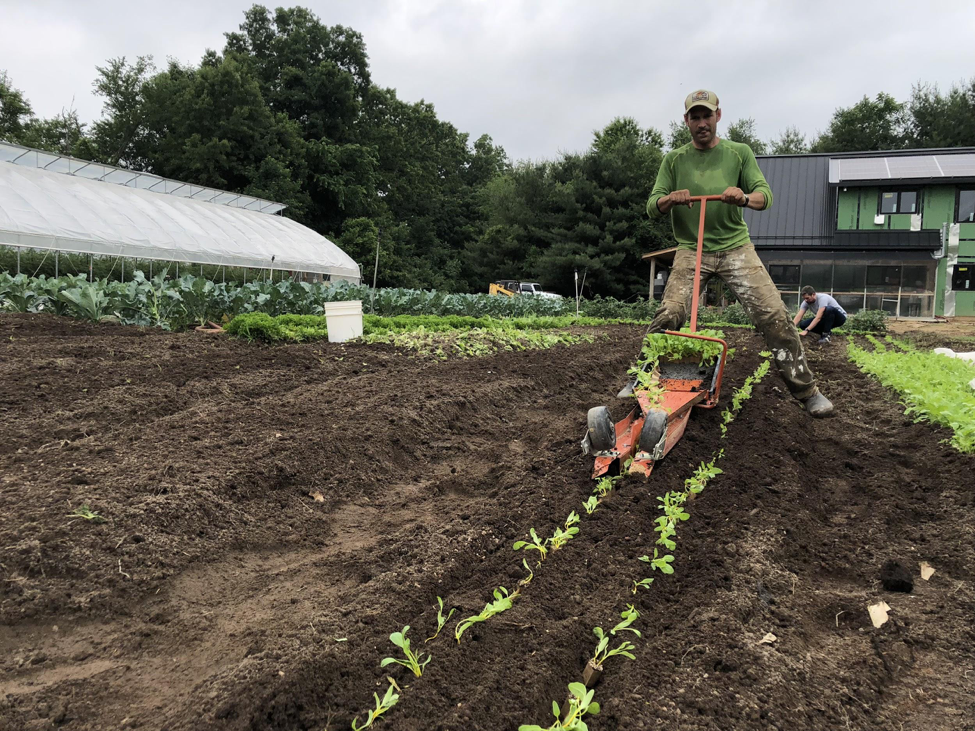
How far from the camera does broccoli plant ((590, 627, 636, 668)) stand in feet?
6.10

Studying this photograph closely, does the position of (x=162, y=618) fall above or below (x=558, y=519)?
below

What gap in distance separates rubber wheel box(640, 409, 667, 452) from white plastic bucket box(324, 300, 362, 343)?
6.01 meters

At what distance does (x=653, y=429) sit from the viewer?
10.6 ft

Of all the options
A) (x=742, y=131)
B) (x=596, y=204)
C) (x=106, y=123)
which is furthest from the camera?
(x=742, y=131)

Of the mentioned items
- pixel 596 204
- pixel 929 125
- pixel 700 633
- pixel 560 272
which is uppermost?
pixel 929 125

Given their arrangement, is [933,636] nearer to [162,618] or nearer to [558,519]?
[558,519]

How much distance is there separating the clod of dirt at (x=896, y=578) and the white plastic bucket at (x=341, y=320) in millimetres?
7100

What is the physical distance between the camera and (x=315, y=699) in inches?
69.9

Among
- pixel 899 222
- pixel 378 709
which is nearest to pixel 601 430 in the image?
pixel 378 709

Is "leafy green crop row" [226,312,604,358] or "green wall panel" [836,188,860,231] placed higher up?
"green wall panel" [836,188,860,231]

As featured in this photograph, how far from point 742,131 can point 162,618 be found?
1945 inches

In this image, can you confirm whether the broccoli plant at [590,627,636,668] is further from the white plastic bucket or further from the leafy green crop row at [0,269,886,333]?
the leafy green crop row at [0,269,886,333]

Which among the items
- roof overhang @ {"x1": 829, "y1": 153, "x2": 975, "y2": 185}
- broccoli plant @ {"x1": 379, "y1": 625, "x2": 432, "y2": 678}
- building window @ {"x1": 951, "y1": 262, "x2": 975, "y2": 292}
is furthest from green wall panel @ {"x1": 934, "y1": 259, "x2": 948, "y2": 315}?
broccoli plant @ {"x1": 379, "y1": 625, "x2": 432, "y2": 678}

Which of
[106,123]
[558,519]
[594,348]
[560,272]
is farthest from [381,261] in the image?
[558,519]
